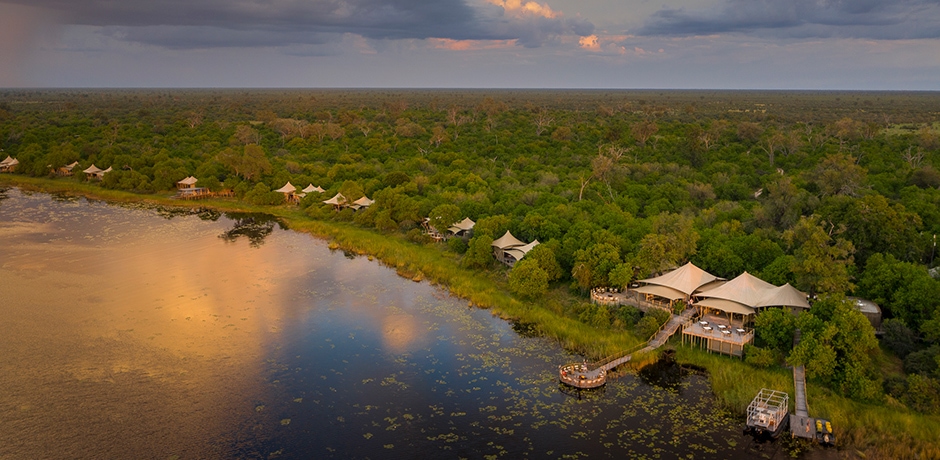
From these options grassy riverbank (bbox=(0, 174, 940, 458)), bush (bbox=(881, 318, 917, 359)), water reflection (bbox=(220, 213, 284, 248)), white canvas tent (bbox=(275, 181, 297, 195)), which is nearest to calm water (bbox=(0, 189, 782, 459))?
grassy riverbank (bbox=(0, 174, 940, 458))

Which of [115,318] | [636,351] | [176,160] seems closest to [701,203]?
[636,351]

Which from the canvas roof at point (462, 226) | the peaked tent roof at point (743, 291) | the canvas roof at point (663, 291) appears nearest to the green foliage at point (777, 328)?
the peaked tent roof at point (743, 291)

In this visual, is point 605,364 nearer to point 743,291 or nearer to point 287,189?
point 743,291

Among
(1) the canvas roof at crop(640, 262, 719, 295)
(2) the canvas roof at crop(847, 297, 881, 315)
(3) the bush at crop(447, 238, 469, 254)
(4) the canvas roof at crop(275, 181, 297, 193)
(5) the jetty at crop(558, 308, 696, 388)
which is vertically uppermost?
(4) the canvas roof at crop(275, 181, 297, 193)

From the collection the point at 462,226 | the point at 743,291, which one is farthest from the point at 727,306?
the point at 462,226

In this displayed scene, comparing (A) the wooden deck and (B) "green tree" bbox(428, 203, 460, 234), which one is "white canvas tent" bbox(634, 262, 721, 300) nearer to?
(A) the wooden deck

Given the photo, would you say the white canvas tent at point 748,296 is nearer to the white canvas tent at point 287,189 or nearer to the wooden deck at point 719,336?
the wooden deck at point 719,336

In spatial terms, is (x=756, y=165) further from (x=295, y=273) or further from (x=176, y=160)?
(x=176, y=160)
